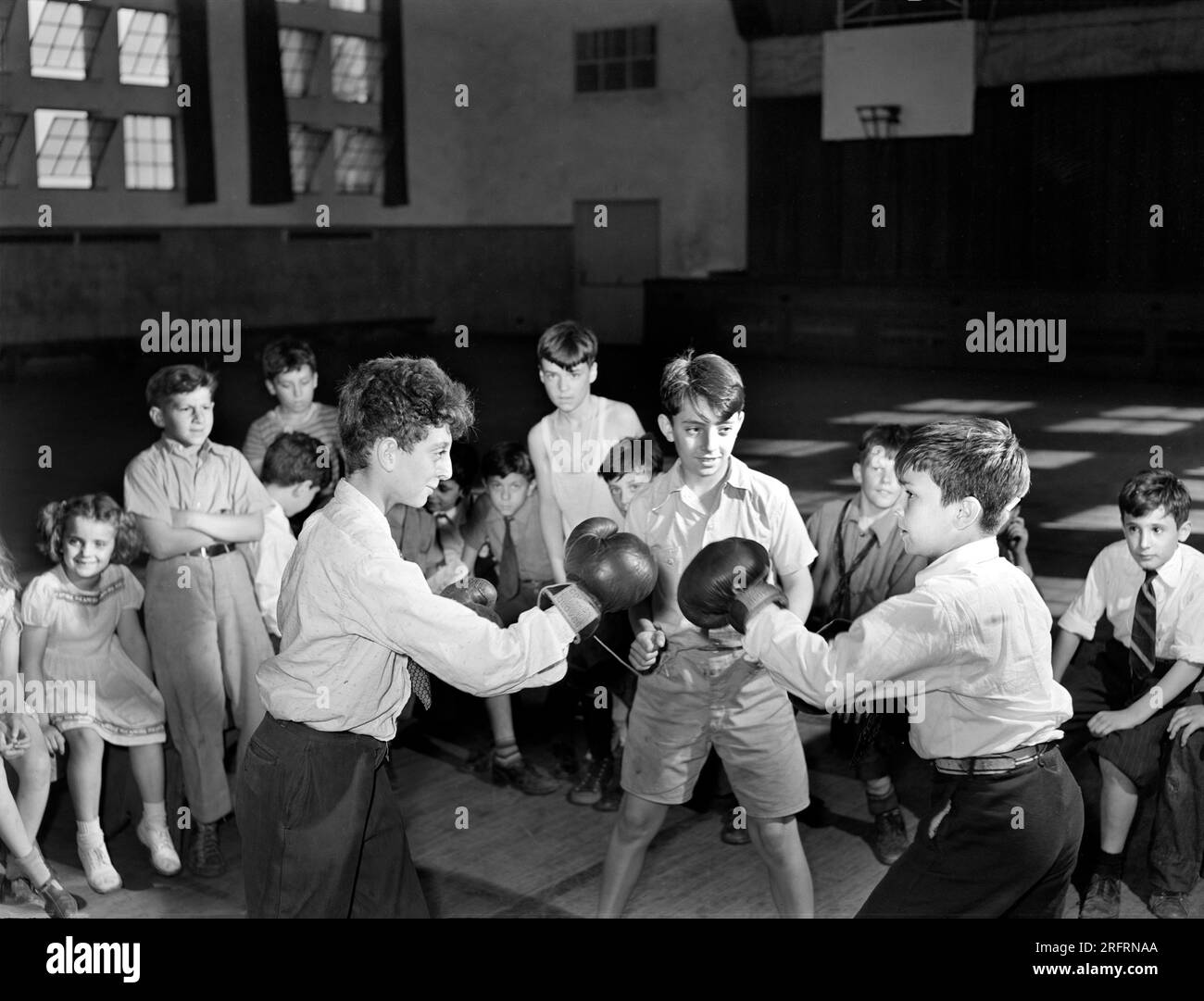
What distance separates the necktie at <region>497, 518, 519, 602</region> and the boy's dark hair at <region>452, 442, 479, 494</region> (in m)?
0.23

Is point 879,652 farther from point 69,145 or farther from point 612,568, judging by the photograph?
point 69,145

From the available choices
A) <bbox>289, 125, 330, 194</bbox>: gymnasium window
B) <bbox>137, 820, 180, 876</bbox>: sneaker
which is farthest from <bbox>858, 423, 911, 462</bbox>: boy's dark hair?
<bbox>289, 125, 330, 194</bbox>: gymnasium window

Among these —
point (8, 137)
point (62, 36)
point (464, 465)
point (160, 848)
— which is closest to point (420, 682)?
point (160, 848)

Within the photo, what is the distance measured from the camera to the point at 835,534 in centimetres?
456

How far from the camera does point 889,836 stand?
4.36 m

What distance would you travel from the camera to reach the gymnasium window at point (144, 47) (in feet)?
61.0

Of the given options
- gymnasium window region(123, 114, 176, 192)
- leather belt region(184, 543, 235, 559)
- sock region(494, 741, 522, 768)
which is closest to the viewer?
A: leather belt region(184, 543, 235, 559)

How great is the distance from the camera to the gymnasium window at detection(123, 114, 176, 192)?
19.1 meters

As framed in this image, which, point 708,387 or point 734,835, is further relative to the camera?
point 734,835

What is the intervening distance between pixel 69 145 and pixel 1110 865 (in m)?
18.0

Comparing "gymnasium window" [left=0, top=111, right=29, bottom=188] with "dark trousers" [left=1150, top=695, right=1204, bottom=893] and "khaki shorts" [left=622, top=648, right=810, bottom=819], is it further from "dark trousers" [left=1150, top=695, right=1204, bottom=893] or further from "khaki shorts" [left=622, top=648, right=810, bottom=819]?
"dark trousers" [left=1150, top=695, right=1204, bottom=893]

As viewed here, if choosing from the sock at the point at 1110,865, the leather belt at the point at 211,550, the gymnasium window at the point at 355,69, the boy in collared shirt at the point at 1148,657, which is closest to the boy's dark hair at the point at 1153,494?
the boy in collared shirt at the point at 1148,657

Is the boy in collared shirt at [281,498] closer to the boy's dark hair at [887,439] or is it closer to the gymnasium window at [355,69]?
the boy's dark hair at [887,439]
